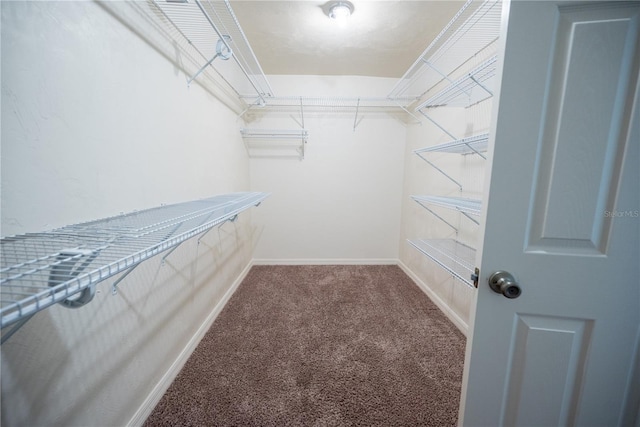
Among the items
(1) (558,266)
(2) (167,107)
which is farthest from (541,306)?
(2) (167,107)

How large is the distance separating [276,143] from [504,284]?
2.63 meters

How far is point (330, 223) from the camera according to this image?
119 inches

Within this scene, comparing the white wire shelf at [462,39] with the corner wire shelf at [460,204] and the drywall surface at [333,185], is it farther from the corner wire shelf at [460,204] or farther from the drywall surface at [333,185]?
the corner wire shelf at [460,204]

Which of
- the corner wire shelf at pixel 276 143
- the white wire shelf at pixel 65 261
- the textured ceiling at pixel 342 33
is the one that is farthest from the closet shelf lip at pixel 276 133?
the white wire shelf at pixel 65 261

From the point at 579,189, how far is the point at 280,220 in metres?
2.68

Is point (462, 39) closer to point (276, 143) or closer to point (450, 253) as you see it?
point (450, 253)

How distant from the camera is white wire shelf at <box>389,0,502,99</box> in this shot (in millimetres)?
1248

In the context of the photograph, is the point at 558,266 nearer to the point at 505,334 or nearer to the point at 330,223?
the point at 505,334

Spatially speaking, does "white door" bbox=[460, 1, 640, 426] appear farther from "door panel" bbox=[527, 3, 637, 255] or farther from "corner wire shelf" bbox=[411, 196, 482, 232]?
"corner wire shelf" bbox=[411, 196, 482, 232]

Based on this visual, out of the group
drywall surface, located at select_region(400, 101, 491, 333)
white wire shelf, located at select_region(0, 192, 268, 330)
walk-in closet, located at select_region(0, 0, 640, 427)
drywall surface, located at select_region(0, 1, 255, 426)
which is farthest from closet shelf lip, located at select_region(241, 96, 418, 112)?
white wire shelf, located at select_region(0, 192, 268, 330)

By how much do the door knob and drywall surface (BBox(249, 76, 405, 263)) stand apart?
7.55 ft

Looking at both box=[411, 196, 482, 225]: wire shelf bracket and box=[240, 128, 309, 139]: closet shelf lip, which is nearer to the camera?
box=[411, 196, 482, 225]: wire shelf bracket

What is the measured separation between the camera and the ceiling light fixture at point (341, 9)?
1525 mm

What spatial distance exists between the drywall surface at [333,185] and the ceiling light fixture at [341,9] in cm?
112
